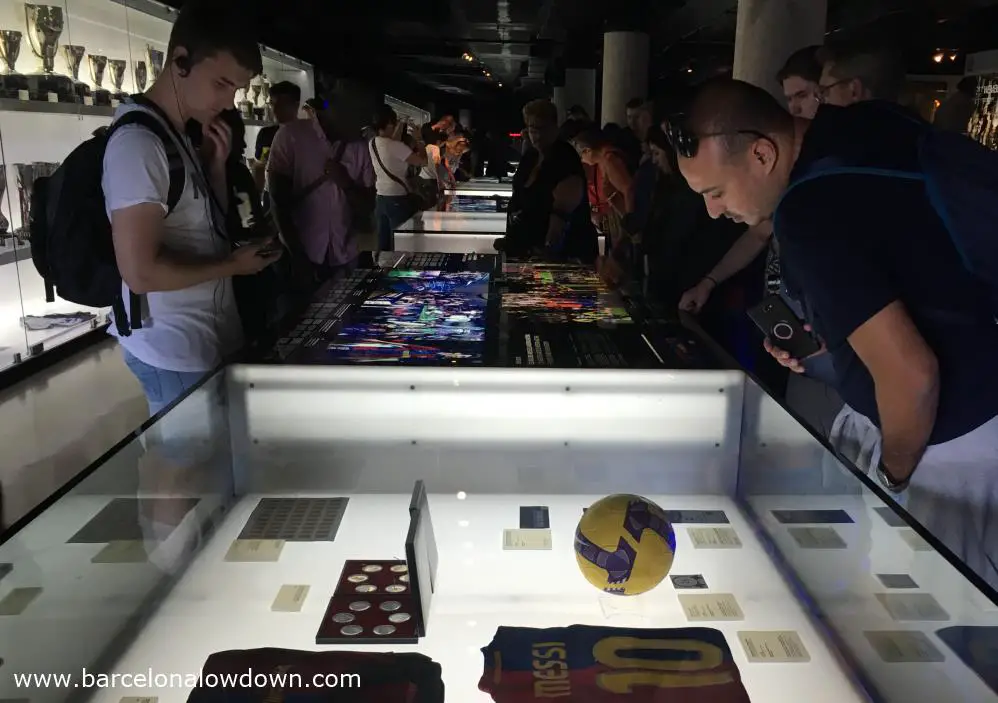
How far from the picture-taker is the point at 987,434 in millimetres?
1490

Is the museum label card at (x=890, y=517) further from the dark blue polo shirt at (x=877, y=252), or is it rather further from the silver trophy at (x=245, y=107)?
the silver trophy at (x=245, y=107)

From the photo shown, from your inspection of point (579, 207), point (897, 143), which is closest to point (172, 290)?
point (897, 143)

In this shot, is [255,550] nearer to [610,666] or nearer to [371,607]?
[371,607]

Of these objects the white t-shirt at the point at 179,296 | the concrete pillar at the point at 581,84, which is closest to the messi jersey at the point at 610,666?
the white t-shirt at the point at 179,296

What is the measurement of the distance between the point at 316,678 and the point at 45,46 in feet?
14.4

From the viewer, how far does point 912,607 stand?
1215 mm

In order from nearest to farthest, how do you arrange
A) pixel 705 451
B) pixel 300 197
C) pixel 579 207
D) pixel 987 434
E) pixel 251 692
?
pixel 251 692 < pixel 987 434 < pixel 705 451 < pixel 300 197 < pixel 579 207

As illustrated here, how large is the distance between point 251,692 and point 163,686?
0.51 ft

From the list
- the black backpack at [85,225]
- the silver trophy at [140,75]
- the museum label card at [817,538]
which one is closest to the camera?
the museum label card at [817,538]

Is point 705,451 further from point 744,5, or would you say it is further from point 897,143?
point 744,5

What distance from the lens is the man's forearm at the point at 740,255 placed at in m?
2.97

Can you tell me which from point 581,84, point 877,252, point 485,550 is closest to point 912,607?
point 877,252

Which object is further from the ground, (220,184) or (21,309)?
(220,184)

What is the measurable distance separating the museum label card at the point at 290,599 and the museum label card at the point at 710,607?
719mm
